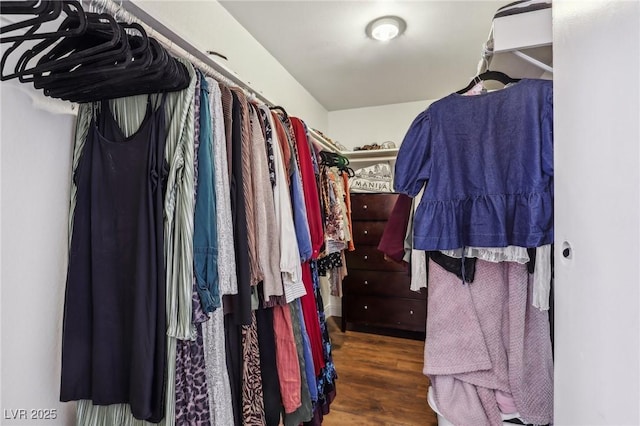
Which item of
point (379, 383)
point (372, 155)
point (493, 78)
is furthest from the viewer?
point (372, 155)

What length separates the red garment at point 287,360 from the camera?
99 cm

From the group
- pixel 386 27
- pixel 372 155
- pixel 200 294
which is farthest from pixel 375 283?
pixel 200 294

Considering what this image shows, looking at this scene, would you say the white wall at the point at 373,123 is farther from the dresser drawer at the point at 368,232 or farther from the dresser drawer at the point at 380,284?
the dresser drawer at the point at 380,284

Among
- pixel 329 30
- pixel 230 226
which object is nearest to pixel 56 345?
pixel 230 226

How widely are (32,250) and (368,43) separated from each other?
2.04 m

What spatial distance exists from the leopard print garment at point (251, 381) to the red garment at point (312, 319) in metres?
0.28

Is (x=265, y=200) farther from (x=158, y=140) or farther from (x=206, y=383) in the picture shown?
(x=206, y=383)

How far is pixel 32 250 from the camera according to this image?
687 millimetres

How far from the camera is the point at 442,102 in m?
0.93

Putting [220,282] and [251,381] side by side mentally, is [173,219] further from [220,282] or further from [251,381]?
[251,381]

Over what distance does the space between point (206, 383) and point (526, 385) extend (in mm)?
938

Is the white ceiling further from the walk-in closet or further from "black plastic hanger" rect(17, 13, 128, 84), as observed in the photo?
"black plastic hanger" rect(17, 13, 128, 84)

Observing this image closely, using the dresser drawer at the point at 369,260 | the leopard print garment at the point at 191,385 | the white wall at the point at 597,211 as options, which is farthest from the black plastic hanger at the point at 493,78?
the dresser drawer at the point at 369,260

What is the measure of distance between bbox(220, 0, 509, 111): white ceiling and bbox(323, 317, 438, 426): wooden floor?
231 centimetres
